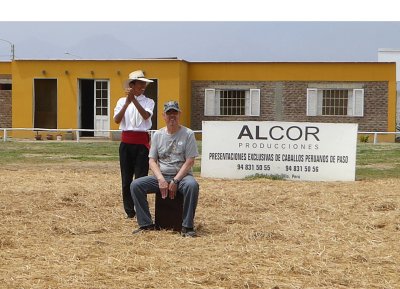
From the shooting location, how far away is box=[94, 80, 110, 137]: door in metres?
30.5

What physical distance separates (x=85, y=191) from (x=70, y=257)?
16.3 ft

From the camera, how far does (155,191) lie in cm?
787

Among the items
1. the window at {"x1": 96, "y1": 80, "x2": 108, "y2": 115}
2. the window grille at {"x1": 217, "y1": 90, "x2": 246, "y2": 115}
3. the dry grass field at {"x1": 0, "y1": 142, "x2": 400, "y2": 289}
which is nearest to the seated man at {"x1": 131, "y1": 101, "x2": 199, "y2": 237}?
the dry grass field at {"x1": 0, "y1": 142, "x2": 400, "y2": 289}

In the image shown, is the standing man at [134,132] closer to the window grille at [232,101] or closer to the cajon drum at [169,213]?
the cajon drum at [169,213]

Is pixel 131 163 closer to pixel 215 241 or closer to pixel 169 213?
pixel 169 213

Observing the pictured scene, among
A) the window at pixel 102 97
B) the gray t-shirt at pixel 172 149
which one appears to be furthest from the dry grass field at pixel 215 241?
the window at pixel 102 97

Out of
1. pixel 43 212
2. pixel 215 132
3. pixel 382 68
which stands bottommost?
pixel 43 212

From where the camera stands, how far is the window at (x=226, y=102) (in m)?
30.9

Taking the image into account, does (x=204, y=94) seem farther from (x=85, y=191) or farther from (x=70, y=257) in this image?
(x=70, y=257)

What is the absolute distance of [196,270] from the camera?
19.0 feet

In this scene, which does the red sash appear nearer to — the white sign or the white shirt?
the white shirt

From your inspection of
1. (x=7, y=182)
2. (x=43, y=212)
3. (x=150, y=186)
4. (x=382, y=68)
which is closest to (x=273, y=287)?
(x=150, y=186)

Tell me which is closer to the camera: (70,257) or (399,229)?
(70,257)

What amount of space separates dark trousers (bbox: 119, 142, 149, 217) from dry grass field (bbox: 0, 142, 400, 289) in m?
0.40
